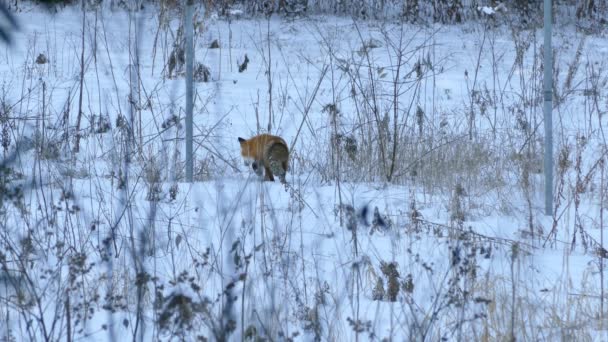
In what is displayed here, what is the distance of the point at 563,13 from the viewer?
43.8ft

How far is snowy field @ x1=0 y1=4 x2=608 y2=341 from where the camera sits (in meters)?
2.77

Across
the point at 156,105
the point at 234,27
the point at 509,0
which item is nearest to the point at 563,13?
the point at 509,0

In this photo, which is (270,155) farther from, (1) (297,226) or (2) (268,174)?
(1) (297,226)

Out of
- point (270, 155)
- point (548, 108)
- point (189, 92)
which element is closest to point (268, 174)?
point (270, 155)

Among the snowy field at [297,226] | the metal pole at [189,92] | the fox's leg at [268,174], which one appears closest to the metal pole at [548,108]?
the snowy field at [297,226]

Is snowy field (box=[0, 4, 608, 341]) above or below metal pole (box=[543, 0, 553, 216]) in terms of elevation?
below

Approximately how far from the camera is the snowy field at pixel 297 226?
2768mm

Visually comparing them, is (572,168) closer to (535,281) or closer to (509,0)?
(535,281)

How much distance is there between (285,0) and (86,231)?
923 centimetres

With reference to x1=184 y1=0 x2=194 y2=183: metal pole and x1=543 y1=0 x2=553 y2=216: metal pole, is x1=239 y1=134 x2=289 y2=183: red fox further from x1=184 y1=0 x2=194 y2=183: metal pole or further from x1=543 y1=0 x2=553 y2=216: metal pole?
x1=543 y1=0 x2=553 y2=216: metal pole

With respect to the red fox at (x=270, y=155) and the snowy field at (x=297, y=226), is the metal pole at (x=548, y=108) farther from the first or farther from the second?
the red fox at (x=270, y=155)

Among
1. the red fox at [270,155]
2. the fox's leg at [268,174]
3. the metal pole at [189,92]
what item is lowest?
the fox's leg at [268,174]

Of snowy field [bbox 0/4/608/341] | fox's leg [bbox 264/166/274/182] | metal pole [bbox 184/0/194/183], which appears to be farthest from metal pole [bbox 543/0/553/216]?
metal pole [bbox 184/0/194/183]

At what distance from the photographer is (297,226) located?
166 inches
